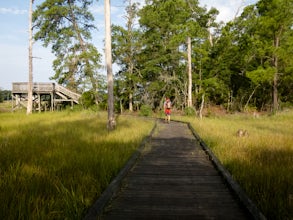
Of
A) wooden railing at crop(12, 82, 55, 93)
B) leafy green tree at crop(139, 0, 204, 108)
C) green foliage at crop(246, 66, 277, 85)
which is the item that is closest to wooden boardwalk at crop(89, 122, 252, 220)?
green foliage at crop(246, 66, 277, 85)

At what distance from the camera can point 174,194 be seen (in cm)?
452

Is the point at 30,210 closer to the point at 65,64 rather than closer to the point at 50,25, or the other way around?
the point at 65,64

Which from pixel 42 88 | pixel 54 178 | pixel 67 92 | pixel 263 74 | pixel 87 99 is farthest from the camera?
pixel 67 92

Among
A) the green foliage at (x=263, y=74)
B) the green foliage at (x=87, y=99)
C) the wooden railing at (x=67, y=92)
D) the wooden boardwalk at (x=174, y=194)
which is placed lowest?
the wooden boardwalk at (x=174, y=194)

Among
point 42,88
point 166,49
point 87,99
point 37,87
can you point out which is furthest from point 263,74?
point 37,87

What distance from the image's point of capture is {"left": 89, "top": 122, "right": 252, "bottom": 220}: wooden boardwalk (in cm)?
377

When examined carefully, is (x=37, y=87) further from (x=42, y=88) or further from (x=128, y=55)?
(x=128, y=55)

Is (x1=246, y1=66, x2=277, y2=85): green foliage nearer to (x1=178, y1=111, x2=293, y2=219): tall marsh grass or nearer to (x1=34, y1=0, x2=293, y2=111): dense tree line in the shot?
(x1=34, y1=0, x2=293, y2=111): dense tree line

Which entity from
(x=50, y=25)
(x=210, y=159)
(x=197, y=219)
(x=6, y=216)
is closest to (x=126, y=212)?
(x=197, y=219)

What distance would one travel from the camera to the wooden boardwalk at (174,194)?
3.77 m

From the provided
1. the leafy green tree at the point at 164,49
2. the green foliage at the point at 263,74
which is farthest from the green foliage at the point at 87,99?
the green foliage at the point at 263,74

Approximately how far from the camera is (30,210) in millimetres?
3625

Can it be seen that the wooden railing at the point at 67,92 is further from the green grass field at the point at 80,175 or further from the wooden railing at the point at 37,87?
the green grass field at the point at 80,175

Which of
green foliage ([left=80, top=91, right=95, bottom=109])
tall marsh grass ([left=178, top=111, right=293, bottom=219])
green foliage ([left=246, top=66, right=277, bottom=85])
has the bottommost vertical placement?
tall marsh grass ([left=178, top=111, right=293, bottom=219])
